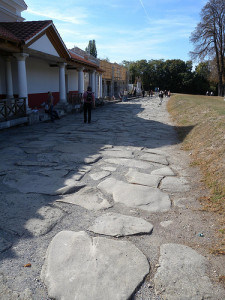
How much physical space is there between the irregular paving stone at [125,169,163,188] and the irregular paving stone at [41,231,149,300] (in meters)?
1.92

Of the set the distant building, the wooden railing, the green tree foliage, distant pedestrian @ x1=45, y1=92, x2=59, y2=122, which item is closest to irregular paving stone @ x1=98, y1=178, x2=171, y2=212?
the wooden railing

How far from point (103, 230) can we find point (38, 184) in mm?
1814

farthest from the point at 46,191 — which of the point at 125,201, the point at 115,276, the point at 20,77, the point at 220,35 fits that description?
the point at 220,35

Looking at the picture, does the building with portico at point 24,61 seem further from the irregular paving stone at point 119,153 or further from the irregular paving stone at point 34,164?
the irregular paving stone at point 119,153

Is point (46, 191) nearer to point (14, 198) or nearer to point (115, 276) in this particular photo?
point (14, 198)

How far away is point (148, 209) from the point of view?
3.90m

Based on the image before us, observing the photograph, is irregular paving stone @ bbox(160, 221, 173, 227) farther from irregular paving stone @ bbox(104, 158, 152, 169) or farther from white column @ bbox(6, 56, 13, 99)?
white column @ bbox(6, 56, 13, 99)

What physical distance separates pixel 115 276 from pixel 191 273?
28.3 inches

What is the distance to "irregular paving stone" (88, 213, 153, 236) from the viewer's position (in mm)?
3273

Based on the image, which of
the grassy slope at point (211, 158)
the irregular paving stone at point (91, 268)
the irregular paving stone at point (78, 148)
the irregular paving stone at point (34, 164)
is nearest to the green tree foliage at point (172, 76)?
the grassy slope at point (211, 158)

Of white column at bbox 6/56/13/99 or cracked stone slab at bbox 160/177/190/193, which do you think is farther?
white column at bbox 6/56/13/99

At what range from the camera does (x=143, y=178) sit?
5.12 metres

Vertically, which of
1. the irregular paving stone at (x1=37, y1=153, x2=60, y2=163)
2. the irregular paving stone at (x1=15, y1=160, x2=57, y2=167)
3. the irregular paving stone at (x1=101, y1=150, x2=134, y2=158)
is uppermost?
the irregular paving stone at (x1=37, y1=153, x2=60, y2=163)

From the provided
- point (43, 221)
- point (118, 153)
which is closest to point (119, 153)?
point (118, 153)
